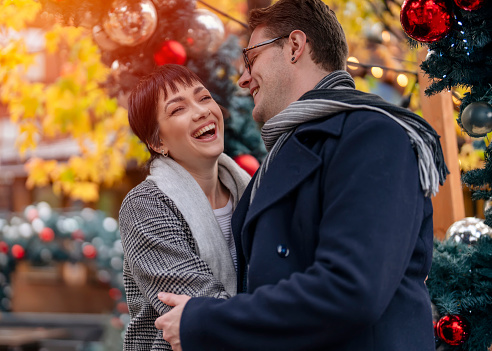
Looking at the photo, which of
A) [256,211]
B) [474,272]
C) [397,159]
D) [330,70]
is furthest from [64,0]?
[474,272]

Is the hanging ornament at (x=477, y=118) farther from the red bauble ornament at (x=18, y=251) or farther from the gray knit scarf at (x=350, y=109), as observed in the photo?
the red bauble ornament at (x=18, y=251)

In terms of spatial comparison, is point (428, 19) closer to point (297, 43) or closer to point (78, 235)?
point (297, 43)

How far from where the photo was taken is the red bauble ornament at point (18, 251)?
22.5ft

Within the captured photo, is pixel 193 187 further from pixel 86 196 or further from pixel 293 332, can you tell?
pixel 86 196

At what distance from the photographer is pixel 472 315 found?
2.58 meters

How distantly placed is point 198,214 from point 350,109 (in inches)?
32.9

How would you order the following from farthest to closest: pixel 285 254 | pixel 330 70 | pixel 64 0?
pixel 64 0 < pixel 330 70 < pixel 285 254

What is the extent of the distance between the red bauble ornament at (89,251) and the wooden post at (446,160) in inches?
171

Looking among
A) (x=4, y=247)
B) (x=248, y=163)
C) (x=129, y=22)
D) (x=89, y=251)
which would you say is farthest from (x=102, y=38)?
(x=4, y=247)

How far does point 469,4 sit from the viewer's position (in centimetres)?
218

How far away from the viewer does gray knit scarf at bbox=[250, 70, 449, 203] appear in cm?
170

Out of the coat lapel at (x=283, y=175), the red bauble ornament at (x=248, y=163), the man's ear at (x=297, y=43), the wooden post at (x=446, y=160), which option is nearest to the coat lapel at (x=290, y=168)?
the coat lapel at (x=283, y=175)

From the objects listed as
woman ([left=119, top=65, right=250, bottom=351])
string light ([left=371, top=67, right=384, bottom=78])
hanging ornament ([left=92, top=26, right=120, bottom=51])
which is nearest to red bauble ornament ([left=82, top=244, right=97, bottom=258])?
hanging ornament ([left=92, top=26, right=120, bottom=51])

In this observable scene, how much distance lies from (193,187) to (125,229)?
0.36 metres
